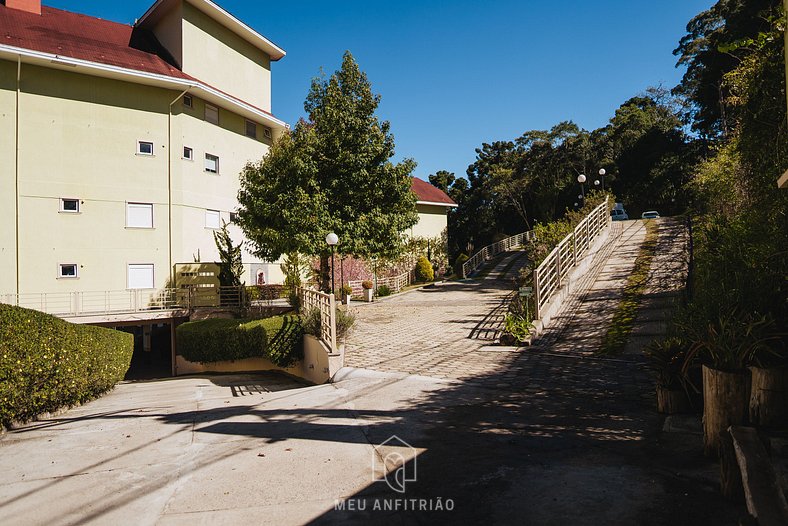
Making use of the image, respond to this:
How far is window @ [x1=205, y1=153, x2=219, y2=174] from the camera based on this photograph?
22797mm

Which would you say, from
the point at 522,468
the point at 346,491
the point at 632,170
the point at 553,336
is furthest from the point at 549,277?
the point at 632,170

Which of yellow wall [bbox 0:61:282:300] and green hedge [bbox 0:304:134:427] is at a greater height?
yellow wall [bbox 0:61:282:300]

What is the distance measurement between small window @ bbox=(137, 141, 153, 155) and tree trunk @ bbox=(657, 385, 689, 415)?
70.4ft

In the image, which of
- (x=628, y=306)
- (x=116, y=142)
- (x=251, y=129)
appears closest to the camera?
(x=628, y=306)

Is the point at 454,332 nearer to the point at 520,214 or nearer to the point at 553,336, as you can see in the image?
the point at 553,336

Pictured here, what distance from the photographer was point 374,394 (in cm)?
757

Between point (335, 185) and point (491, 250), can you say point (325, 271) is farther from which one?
point (491, 250)

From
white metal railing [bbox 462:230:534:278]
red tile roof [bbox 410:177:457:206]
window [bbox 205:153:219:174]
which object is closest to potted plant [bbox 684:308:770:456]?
window [bbox 205:153:219:174]

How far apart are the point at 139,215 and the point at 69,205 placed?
251cm

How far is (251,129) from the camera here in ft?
84.1

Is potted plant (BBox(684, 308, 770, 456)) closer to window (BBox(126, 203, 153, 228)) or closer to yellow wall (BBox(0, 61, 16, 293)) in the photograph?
window (BBox(126, 203, 153, 228))

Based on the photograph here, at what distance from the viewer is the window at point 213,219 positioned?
74.4 feet

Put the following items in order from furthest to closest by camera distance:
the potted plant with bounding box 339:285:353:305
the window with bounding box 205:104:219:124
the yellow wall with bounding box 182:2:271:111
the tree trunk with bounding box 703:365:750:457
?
the potted plant with bounding box 339:285:353:305
the window with bounding box 205:104:219:124
the yellow wall with bounding box 182:2:271:111
the tree trunk with bounding box 703:365:750:457

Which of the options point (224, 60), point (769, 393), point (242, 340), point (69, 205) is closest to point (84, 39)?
point (224, 60)
